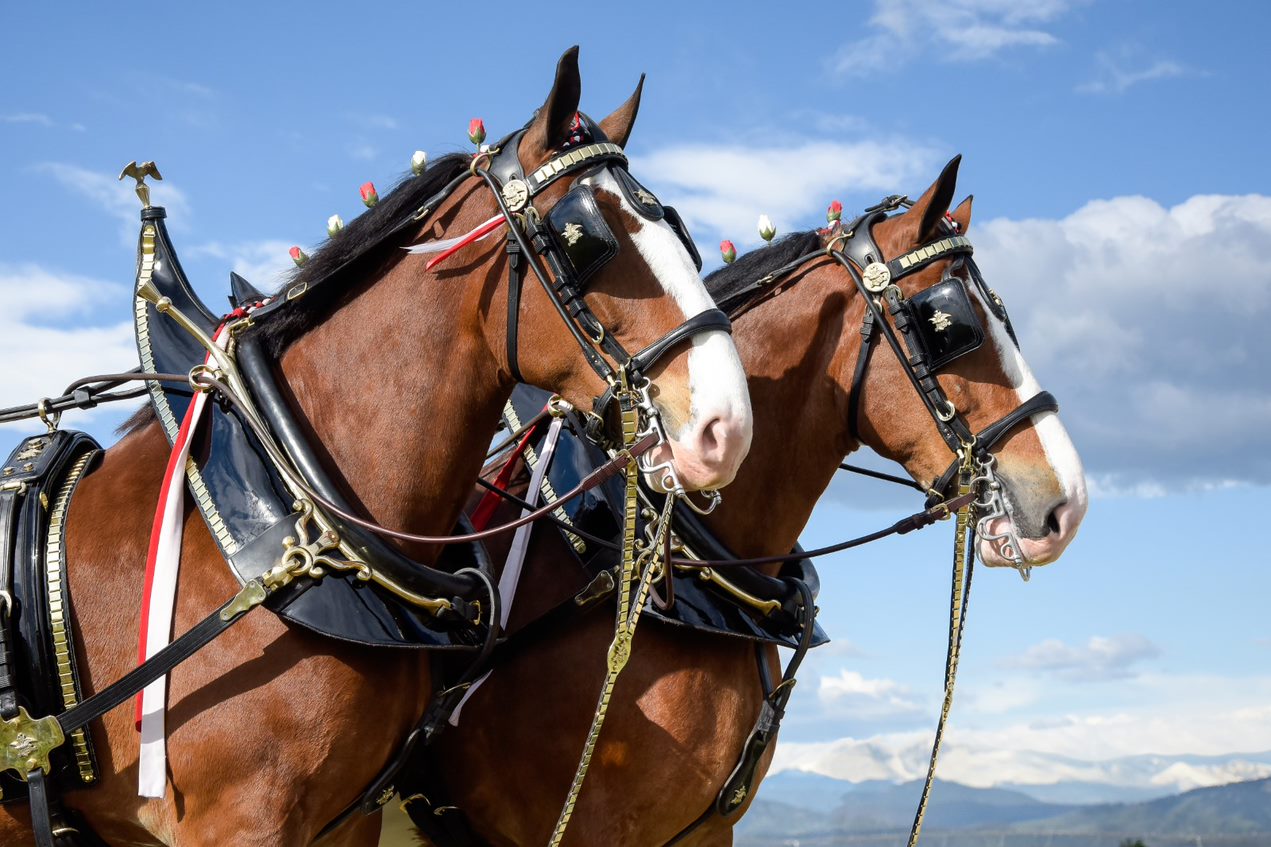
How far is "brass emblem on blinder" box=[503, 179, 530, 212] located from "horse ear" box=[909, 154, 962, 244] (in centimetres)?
205

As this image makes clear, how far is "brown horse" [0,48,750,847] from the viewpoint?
Answer: 3.69 metres

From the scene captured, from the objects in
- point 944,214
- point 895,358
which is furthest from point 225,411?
point 944,214

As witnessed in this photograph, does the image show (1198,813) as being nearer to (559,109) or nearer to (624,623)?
(624,623)

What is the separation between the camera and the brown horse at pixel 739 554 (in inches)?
191

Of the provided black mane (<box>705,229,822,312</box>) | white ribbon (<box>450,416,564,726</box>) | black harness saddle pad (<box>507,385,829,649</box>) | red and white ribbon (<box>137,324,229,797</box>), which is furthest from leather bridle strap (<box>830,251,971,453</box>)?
red and white ribbon (<box>137,324,229,797</box>)

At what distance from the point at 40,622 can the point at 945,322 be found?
11.3ft

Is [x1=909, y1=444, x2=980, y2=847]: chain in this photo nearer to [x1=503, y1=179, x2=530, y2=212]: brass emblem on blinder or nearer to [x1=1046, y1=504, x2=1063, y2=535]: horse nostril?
[x1=1046, y1=504, x2=1063, y2=535]: horse nostril

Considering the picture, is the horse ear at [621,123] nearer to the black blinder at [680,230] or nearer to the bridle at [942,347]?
the black blinder at [680,230]

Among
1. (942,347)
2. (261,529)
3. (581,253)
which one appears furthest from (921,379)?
(261,529)

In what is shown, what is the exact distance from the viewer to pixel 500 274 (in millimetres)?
4102

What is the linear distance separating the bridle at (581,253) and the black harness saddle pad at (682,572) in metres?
1.05

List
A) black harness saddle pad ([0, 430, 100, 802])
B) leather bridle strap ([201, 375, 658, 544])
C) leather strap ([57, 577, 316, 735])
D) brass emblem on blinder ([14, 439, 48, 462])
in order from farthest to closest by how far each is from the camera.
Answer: brass emblem on blinder ([14, 439, 48, 462]) → leather bridle strap ([201, 375, 658, 544]) → black harness saddle pad ([0, 430, 100, 802]) → leather strap ([57, 577, 316, 735])

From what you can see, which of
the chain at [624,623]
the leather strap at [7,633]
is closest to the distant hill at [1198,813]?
the chain at [624,623]

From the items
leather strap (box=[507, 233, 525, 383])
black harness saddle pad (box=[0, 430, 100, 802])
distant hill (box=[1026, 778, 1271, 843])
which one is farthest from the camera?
distant hill (box=[1026, 778, 1271, 843])
